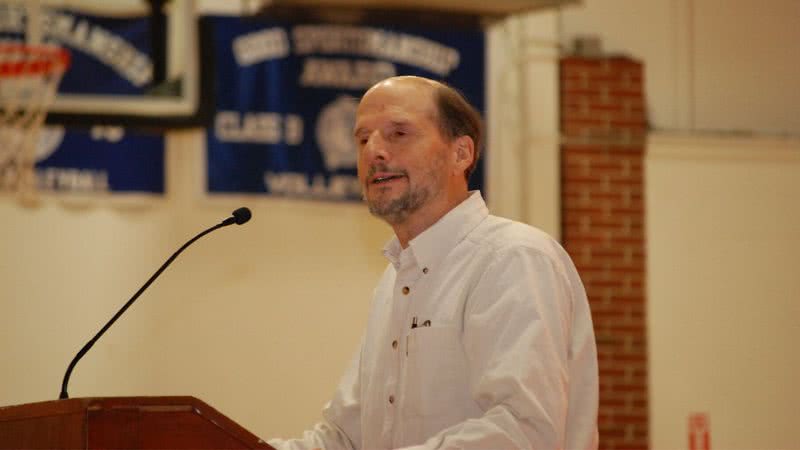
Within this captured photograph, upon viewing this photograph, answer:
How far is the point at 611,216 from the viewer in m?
7.11

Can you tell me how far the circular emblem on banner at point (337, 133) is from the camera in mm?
6668

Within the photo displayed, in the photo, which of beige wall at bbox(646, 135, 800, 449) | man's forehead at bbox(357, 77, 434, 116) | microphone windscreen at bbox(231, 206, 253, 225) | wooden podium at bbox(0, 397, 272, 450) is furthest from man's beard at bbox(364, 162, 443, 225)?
beige wall at bbox(646, 135, 800, 449)

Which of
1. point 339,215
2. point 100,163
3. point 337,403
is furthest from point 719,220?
point 337,403

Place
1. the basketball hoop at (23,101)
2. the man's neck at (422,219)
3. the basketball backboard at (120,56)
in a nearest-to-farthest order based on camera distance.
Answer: the man's neck at (422,219) → the basketball hoop at (23,101) → the basketball backboard at (120,56)

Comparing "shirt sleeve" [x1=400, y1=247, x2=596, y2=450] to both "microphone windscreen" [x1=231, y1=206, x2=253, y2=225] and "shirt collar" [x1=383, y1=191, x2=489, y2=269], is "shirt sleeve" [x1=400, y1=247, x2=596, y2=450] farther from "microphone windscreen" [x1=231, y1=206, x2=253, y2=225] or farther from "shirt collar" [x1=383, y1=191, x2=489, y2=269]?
"microphone windscreen" [x1=231, y1=206, x2=253, y2=225]

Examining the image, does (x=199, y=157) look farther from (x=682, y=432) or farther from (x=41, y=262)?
(x=682, y=432)

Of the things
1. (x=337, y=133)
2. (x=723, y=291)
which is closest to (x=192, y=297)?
(x=337, y=133)

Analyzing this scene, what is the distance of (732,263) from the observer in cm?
732

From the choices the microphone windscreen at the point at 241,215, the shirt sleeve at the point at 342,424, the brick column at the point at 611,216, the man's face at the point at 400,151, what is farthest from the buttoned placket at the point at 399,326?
the brick column at the point at 611,216

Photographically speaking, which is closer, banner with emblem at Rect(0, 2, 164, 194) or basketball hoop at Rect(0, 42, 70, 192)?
basketball hoop at Rect(0, 42, 70, 192)

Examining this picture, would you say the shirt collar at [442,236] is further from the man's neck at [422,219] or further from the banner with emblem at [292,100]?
the banner with emblem at [292,100]

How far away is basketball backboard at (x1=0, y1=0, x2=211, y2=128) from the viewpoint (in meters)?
6.30

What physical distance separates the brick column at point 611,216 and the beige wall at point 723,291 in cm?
12

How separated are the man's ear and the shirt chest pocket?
0.44 m
